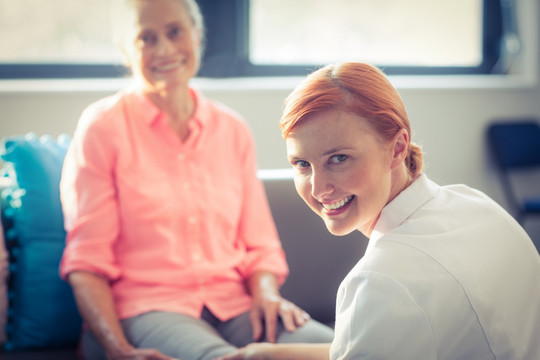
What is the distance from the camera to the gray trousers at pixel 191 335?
140 cm

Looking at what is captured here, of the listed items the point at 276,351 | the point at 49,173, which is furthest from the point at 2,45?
the point at 276,351

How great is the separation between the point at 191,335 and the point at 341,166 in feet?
2.31

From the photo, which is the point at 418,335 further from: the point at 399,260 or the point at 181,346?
the point at 181,346

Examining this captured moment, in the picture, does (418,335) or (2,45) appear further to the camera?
(2,45)

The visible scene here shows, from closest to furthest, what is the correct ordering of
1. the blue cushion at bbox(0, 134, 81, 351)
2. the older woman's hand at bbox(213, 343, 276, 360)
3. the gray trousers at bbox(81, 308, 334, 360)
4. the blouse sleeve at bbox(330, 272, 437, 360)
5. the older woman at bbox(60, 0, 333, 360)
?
the blouse sleeve at bbox(330, 272, 437, 360), the older woman's hand at bbox(213, 343, 276, 360), the gray trousers at bbox(81, 308, 334, 360), the older woman at bbox(60, 0, 333, 360), the blue cushion at bbox(0, 134, 81, 351)

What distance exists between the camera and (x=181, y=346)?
140 centimetres

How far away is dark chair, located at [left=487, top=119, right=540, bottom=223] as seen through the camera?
3330 millimetres

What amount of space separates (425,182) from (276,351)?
426 millimetres

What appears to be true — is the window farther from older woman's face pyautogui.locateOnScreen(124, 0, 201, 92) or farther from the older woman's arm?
the older woman's arm

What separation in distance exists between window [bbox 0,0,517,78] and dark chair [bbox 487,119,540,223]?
41 centimetres

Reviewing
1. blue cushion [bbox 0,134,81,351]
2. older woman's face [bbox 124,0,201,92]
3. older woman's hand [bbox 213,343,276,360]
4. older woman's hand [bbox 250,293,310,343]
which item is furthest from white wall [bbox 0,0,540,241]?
older woman's hand [bbox 213,343,276,360]

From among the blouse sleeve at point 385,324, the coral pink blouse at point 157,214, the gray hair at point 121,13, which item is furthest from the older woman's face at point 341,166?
the gray hair at point 121,13

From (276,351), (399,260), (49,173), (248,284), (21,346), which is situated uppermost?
(399,260)

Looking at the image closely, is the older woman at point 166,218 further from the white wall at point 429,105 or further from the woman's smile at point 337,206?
the white wall at point 429,105
